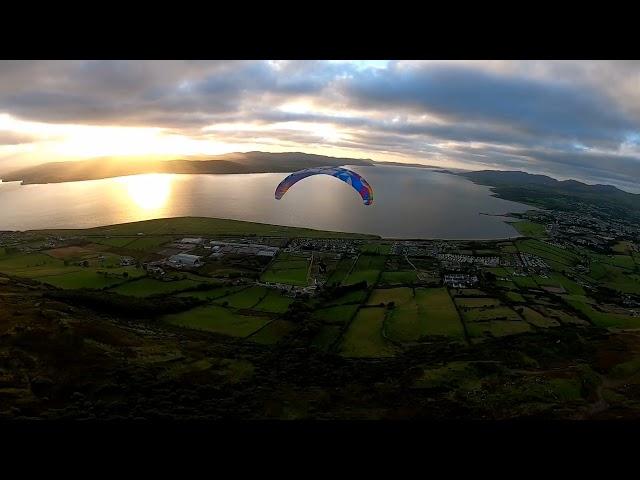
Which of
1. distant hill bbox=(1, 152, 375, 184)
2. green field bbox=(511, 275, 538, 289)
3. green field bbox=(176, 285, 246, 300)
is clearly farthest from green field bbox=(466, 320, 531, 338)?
distant hill bbox=(1, 152, 375, 184)

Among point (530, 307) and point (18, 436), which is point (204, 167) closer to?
point (530, 307)

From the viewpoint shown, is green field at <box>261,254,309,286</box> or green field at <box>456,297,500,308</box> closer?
green field at <box>456,297,500,308</box>

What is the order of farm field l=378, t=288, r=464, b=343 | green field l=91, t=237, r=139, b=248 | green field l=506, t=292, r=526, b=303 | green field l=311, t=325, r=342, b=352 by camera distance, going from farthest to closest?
green field l=91, t=237, r=139, b=248 → green field l=506, t=292, r=526, b=303 → farm field l=378, t=288, r=464, b=343 → green field l=311, t=325, r=342, b=352

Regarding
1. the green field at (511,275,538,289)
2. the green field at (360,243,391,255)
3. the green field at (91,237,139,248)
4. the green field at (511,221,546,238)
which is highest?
the green field at (511,221,546,238)

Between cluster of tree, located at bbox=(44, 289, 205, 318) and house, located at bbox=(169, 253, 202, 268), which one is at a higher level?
house, located at bbox=(169, 253, 202, 268)

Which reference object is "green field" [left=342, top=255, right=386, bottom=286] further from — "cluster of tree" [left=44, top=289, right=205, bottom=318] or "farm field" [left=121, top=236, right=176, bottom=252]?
"farm field" [left=121, top=236, right=176, bottom=252]

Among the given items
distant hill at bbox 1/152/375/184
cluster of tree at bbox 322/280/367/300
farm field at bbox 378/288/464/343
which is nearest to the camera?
farm field at bbox 378/288/464/343

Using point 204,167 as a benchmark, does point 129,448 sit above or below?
below

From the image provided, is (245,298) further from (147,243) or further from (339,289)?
(147,243)
